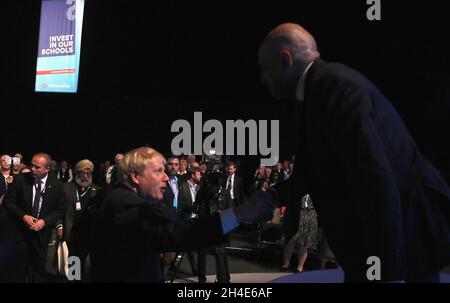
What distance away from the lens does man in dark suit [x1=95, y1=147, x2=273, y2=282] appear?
1739mm

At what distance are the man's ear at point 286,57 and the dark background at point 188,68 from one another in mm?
7544

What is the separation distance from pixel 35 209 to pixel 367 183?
15.9 feet

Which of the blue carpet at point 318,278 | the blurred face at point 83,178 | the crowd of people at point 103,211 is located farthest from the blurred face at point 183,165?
the blue carpet at point 318,278

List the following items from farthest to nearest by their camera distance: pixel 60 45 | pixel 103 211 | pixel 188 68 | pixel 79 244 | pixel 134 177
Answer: pixel 188 68, pixel 60 45, pixel 79 244, pixel 134 177, pixel 103 211

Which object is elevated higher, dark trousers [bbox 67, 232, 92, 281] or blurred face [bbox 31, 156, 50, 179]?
blurred face [bbox 31, 156, 50, 179]

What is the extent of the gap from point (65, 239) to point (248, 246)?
397 cm

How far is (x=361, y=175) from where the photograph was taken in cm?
118

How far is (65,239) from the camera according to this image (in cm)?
569

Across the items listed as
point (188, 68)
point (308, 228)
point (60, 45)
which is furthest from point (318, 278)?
point (188, 68)

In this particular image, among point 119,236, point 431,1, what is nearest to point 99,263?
point 119,236

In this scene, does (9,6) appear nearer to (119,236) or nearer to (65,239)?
(65,239)

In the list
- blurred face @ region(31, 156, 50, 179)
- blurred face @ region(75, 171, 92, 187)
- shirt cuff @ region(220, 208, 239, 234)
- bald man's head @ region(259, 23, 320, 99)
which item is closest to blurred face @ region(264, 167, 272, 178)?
blurred face @ region(75, 171, 92, 187)

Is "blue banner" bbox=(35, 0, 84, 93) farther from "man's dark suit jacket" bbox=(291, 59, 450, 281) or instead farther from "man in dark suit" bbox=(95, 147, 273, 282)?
"man's dark suit jacket" bbox=(291, 59, 450, 281)

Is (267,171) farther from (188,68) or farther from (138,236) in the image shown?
(138,236)
